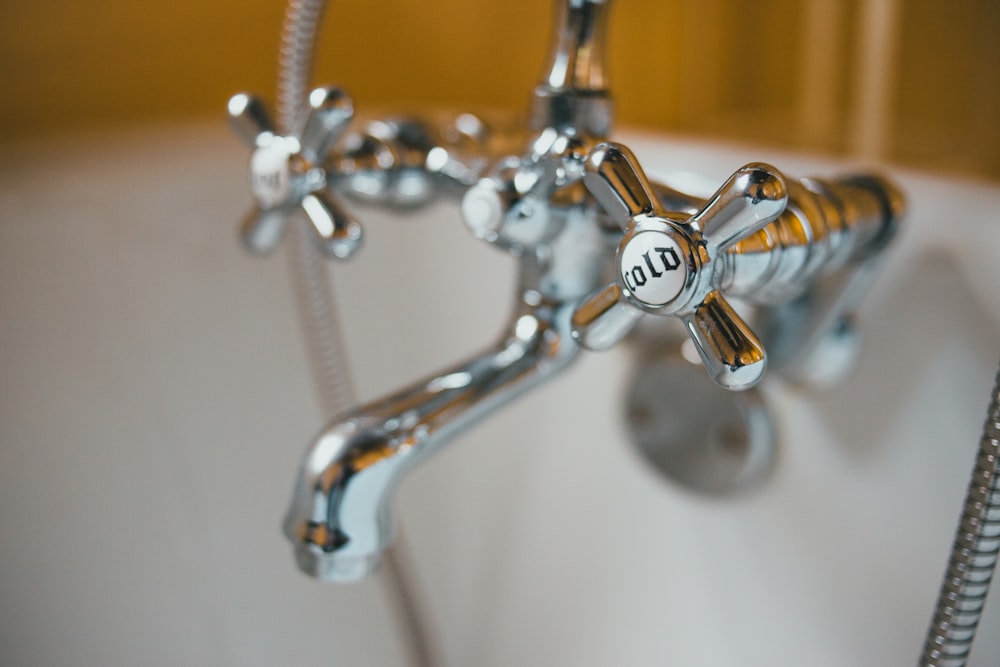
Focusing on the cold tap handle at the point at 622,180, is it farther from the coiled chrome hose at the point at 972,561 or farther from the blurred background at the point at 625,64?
the blurred background at the point at 625,64

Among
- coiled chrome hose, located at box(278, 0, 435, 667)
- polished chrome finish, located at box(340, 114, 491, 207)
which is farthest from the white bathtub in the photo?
polished chrome finish, located at box(340, 114, 491, 207)

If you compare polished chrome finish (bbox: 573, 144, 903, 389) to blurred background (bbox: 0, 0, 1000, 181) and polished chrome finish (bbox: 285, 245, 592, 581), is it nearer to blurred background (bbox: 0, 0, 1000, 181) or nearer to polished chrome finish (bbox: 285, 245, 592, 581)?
polished chrome finish (bbox: 285, 245, 592, 581)

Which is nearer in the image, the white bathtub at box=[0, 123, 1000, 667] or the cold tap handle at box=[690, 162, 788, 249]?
the cold tap handle at box=[690, 162, 788, 249]

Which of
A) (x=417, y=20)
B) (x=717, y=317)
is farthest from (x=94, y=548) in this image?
(x=417, y=20)

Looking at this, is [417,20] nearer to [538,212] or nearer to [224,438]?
[224,438]

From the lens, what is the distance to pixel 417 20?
2.69ft

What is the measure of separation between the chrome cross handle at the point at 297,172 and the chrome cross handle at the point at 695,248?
11 centimetres

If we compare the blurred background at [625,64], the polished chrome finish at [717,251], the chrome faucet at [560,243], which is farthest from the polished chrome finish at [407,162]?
the blurred background at [625,64]

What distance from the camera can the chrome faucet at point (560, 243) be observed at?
24 cm

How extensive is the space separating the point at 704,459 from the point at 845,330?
11cm

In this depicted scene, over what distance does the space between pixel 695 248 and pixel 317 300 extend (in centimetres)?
24

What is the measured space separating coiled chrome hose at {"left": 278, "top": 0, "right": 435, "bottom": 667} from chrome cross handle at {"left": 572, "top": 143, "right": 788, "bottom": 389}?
18 cm

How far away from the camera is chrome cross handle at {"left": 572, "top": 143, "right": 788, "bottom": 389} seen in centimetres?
23

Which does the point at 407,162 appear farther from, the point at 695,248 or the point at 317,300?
the point at 695,248
